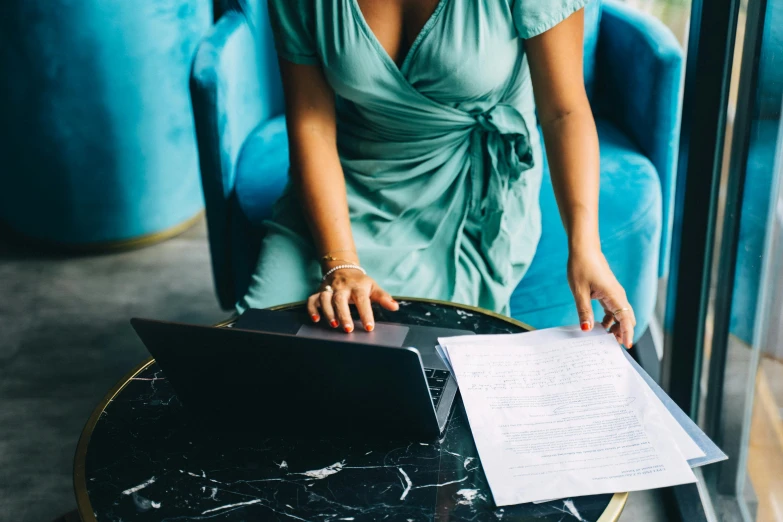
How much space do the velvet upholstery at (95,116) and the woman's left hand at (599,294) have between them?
5.52 ft

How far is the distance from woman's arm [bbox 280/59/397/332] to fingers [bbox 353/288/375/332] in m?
0.15

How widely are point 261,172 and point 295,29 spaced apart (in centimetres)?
56

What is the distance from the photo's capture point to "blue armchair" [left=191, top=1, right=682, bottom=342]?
5.32ft

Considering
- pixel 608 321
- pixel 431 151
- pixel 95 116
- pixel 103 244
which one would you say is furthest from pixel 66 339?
pixel 608 321

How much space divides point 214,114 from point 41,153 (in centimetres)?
90

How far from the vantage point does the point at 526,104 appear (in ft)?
5.01

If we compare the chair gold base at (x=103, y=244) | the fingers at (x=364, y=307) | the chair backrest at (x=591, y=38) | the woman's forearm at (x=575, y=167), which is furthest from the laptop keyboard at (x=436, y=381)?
the chair gold base at (x=103, y=244)

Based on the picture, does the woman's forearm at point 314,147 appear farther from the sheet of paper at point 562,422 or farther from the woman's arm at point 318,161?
the sheet of paper at point 562,422

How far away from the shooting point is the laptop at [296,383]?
0.81 m

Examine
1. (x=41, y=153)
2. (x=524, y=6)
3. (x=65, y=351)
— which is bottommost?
(x=65, y=351)

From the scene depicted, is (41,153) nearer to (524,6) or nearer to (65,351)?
(65,351)

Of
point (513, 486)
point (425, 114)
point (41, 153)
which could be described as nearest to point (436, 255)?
point (425, 114)

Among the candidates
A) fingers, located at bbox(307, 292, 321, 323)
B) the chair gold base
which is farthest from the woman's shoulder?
Result: the chair gold base

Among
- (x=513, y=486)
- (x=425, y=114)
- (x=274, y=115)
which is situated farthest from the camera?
(x=274, y=115)
